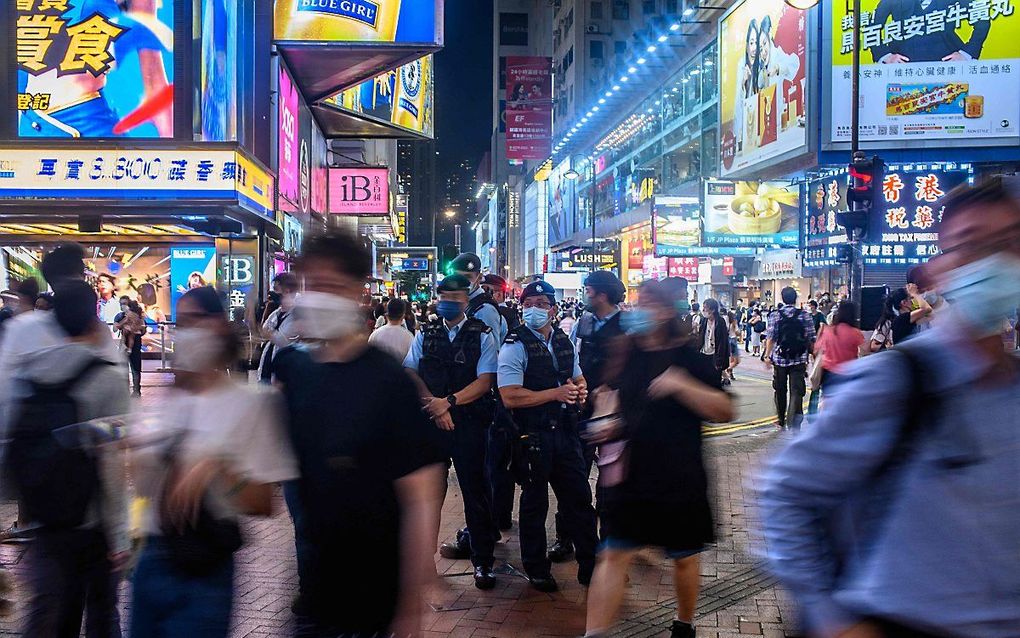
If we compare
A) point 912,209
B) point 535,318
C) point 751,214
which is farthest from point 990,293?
point 751,214

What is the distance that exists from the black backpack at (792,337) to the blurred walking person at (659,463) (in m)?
7.50

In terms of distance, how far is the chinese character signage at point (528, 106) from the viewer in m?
63.2

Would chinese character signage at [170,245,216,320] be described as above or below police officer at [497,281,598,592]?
above

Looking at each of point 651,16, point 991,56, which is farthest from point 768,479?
point 651,16

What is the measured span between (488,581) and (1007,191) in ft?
14.8

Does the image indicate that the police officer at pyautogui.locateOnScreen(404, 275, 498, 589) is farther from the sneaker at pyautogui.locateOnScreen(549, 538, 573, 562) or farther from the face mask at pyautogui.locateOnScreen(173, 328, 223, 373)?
the face mask at pyautogui.locateOnScreen(173, 328, 223, 373)

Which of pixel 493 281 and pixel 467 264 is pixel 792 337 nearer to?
pixel 493 281

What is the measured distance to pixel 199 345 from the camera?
2.90 m

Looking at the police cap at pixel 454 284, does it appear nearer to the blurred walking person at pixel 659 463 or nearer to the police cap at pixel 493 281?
the blurred walking person at pixel 659 463

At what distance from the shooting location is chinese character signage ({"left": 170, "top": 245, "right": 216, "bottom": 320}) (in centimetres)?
2127

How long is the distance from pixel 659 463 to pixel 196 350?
2.14 meters

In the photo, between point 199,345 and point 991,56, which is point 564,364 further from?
point 991,56

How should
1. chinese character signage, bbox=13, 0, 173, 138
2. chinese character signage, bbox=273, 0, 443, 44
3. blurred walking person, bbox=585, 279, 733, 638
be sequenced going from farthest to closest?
chinese character signage, bbox=273, 0, 443, 44 → chinese character signage, bbox=13, 0, 173, 138 → blurred walking person, bbox=585, 279, 733, 638

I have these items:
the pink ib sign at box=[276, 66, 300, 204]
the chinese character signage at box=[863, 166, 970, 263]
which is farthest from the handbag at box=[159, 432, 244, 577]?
the pink ib sign at box=[276, 66, 300, 204]
